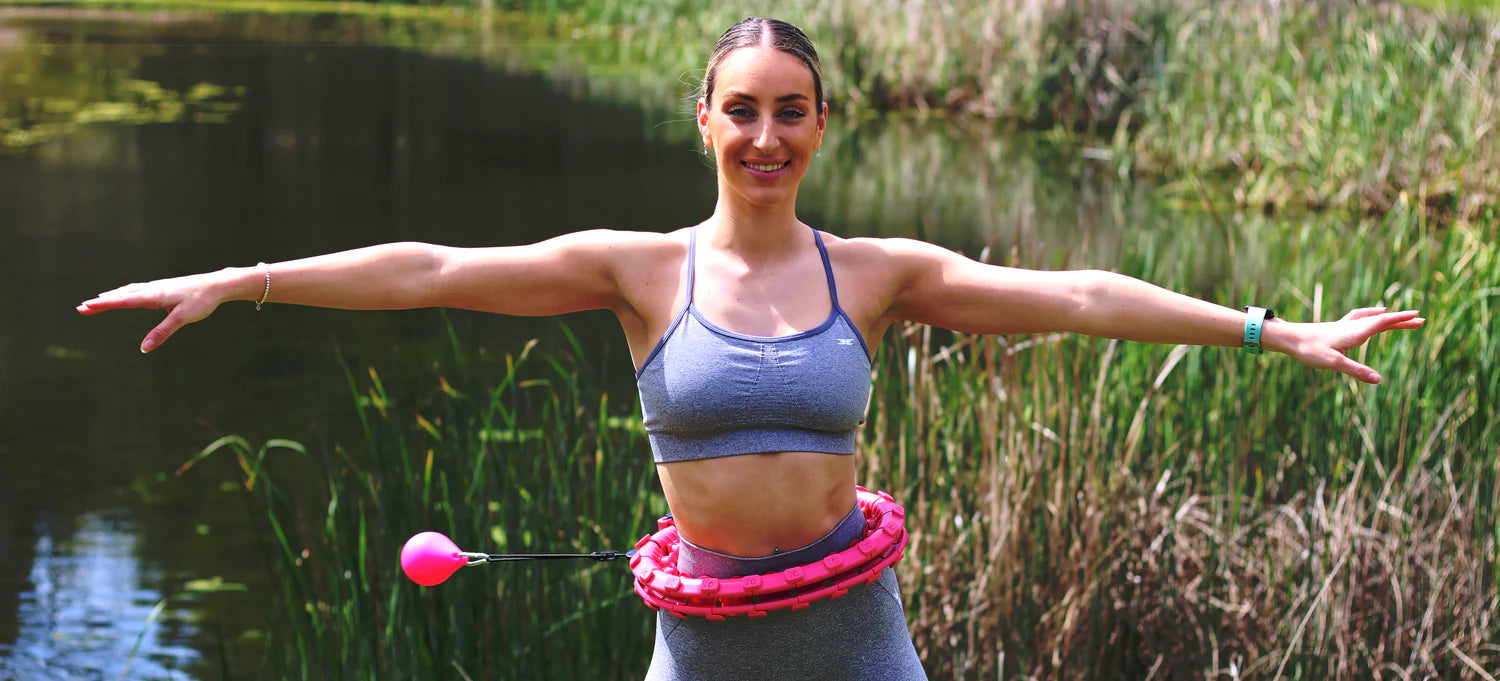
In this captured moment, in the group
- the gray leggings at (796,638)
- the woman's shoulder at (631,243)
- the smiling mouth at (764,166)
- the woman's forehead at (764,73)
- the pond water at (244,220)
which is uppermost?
the woman's forehead at (764,73)

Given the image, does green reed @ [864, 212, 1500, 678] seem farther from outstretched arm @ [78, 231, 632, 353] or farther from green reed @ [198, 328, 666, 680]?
outstretched arm @ [78, 231, 632, 353]

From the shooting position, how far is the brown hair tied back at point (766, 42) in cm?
211

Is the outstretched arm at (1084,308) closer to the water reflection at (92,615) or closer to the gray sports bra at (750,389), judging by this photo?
the gray sports bra at (750,389)

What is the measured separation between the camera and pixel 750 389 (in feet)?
6.80

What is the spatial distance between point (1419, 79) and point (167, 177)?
796 centimetres

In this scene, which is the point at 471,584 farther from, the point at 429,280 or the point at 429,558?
the point at 429,280

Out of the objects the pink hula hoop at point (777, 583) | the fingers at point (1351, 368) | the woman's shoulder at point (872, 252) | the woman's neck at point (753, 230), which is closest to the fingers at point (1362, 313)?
the fingers at point (1351, 368)

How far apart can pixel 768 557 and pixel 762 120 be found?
25.5 inches

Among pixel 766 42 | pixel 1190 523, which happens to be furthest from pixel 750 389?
pixel 1190 523

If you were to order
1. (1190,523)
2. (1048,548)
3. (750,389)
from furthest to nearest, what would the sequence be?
(1190,523), (1048,548), (750,389)

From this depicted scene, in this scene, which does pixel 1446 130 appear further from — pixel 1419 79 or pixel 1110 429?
pixel 1110 429

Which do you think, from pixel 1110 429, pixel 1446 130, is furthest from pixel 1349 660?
pixel 1446 130

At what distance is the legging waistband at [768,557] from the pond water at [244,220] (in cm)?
186

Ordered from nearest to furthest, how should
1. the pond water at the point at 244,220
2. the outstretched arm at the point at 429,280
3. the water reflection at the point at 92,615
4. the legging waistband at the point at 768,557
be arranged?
1. the outstretched arm at the point at 429,280
2. the legging waistband at the point at 768,557
3. the water reflection at the point at 92,615
4. the pond water at the point at 244,220
